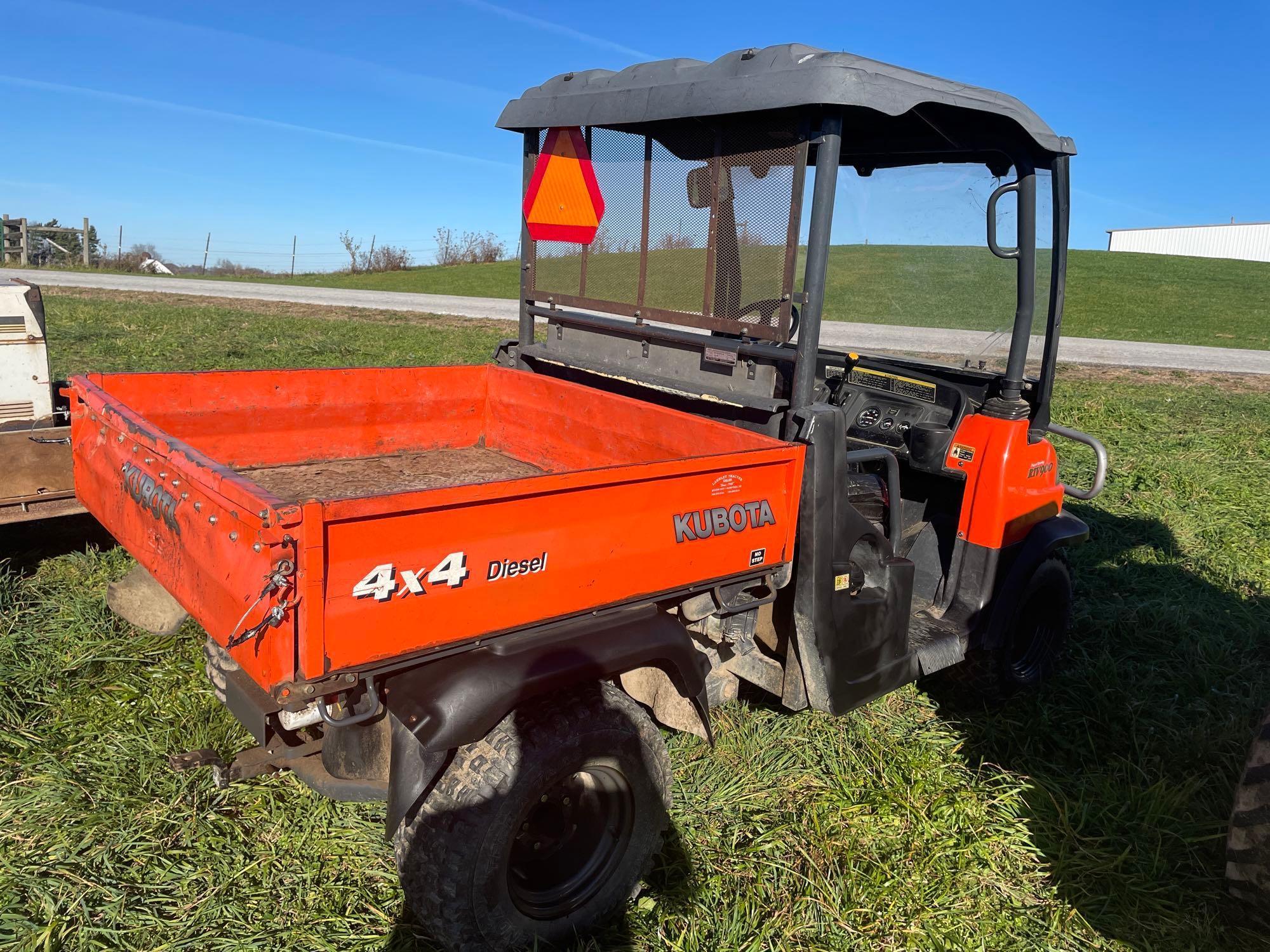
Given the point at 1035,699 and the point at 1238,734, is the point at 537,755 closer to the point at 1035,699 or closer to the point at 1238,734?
the point at 1035,699

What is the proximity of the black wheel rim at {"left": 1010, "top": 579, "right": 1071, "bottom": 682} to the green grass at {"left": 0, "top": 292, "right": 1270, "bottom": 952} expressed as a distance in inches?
5.6

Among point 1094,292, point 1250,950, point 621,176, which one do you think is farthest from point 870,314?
point 1094,292

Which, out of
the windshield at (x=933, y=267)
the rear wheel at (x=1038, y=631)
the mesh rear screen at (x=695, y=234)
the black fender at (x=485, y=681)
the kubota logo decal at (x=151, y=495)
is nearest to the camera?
the black fender at (x=485, y=681)

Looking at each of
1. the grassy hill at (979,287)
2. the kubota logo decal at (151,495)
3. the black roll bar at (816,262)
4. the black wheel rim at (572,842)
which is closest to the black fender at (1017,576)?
the grassy hill at (979,287)

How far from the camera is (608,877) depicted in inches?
111

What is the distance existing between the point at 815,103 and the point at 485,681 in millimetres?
1903

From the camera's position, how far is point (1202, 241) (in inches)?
2148

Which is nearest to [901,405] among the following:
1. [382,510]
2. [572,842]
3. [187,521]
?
[572,842]

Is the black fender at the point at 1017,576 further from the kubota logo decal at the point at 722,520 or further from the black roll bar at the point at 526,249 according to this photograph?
the black roll bar at the point at 526,249

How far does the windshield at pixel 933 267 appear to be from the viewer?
397cm

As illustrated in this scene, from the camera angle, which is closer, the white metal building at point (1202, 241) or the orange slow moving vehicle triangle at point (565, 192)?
the orange slow moving vehicle triangle at point (565, 192)

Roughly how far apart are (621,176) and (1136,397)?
10.1 m

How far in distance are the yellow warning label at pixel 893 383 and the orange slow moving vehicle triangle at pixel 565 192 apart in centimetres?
140

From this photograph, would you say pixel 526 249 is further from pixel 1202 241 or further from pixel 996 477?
pixel 1202 241
